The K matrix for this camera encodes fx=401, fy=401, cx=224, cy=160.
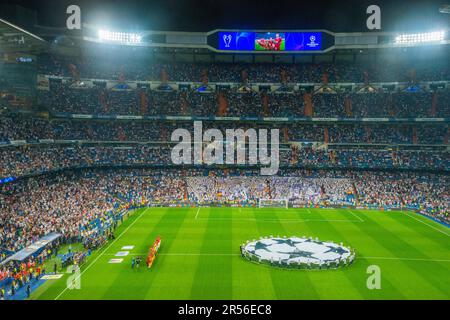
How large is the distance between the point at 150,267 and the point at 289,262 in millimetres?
10003

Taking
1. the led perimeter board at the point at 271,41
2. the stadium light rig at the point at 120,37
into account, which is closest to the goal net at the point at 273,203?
the led perimeter board at the point at 271,41

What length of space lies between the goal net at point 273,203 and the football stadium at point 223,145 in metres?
0.22

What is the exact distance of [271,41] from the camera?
69.4 meters

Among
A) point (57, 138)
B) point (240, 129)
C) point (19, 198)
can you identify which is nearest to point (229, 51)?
point (240, 129)

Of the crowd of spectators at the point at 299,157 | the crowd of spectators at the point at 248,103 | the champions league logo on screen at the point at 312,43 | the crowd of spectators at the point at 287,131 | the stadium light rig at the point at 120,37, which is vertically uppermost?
the stadium light rig at the point at 120,37

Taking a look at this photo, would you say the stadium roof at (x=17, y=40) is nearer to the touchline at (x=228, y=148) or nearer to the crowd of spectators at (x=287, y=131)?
the crowd of spectators at (x=287, y=131)

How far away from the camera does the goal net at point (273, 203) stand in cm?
5569

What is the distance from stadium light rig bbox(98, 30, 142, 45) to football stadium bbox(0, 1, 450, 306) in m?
0.63

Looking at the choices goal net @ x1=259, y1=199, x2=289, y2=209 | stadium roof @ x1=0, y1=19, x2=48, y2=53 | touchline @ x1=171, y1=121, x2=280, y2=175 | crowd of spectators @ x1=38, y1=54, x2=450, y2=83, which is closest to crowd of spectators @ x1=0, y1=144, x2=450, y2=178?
touchline @ x1=171, y1=121, x2=280, y2=175

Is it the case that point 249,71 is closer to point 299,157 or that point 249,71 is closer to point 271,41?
point 271,41

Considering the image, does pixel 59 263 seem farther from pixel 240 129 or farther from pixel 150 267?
pixel 240 129

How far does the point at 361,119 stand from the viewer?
220ft

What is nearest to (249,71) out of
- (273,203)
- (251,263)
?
(273,203)

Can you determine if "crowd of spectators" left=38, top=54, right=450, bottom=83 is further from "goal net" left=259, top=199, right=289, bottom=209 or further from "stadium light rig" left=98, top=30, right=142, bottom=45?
"goal net" left=259, top=199, right=289, bottom=209
